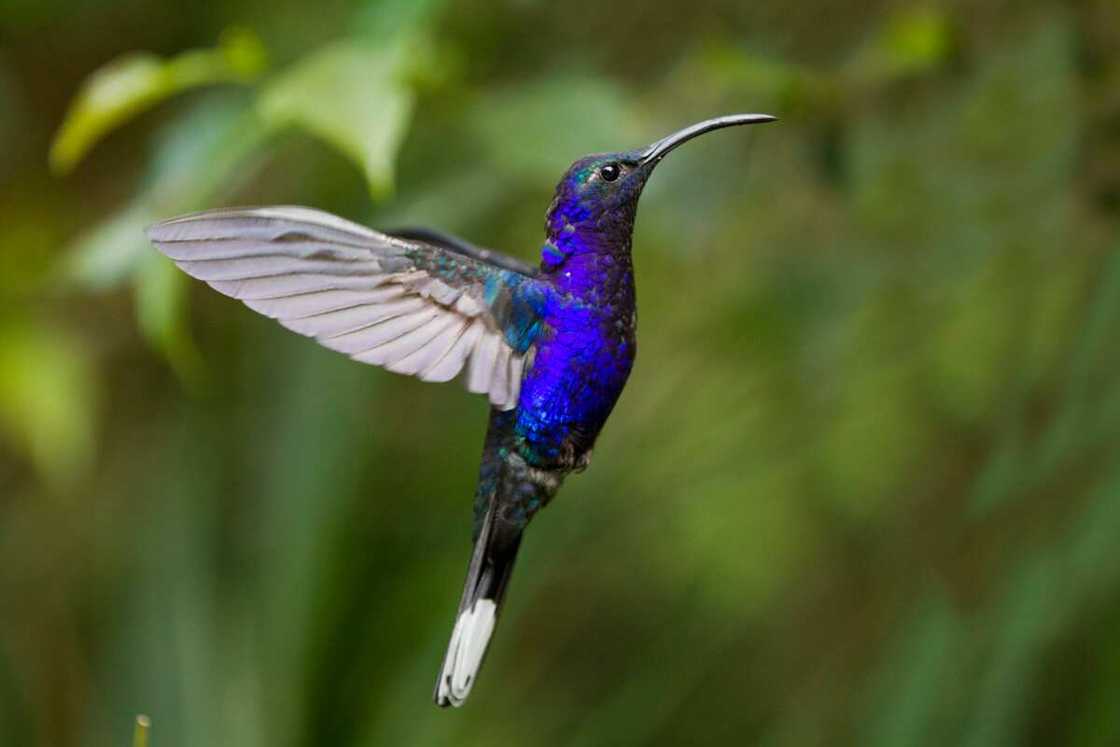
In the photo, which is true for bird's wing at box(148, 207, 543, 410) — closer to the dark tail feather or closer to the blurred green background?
the dark tail feather

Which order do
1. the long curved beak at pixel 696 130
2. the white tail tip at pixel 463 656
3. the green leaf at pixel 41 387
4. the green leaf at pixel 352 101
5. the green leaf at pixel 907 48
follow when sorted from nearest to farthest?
1. the long curved beak at pixel 696 130
2. the white tail tip at pixel 463 656
3. the green leaf at pixel 352 101
4. the green leaf at pixel 907 48
5. the green leaf at pixel 41 387

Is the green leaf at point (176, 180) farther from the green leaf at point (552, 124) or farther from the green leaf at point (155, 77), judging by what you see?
the green leaf at point (552, 124)

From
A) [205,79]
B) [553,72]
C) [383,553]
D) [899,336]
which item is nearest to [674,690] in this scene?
[383,553]

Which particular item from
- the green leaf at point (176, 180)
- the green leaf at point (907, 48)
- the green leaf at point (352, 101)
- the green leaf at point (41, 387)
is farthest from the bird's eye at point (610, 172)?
the green leaf at point (41, 387)

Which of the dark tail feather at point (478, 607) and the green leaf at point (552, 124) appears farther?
the green leaf at point (552, 124)

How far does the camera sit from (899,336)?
1.86 meters

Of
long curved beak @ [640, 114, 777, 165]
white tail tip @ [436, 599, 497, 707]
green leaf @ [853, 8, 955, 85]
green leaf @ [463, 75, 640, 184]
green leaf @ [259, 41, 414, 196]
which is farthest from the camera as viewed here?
green leaf @ [853, 8, 955, 85]

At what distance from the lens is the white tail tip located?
2.53ft

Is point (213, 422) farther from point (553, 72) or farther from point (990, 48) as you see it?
point (990, 48)

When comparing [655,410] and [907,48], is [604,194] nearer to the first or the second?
[907,48]

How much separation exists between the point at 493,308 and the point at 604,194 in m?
0.10

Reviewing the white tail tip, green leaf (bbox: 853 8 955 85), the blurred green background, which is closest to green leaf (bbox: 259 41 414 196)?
the blurred green background

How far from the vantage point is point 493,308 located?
771mm

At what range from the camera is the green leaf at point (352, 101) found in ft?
3.11
